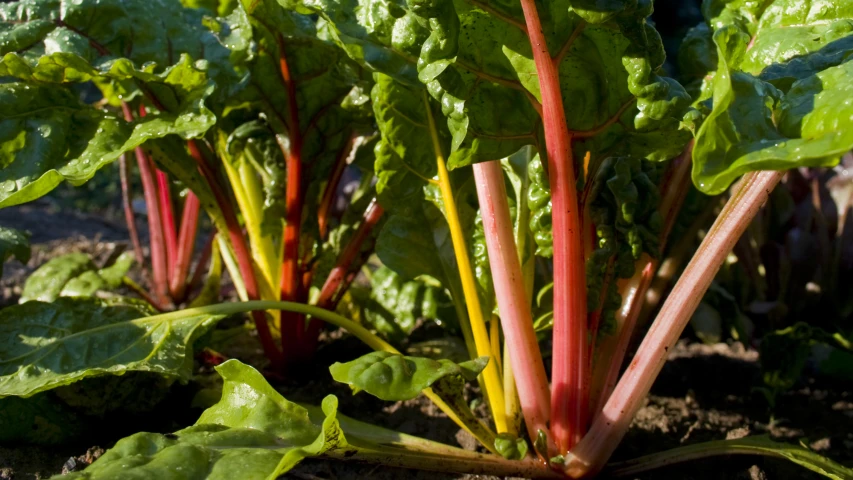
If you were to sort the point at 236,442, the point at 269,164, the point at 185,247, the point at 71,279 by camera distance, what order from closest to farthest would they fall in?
1. the point at 236,442
2. the point at 269,164
3. the point at 71,279
4. the point at 185,247

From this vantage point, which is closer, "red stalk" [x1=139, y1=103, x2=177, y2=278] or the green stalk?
the green stalk

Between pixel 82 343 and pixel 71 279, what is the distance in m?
0.88

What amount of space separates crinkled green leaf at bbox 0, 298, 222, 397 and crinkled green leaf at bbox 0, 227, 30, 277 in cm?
24

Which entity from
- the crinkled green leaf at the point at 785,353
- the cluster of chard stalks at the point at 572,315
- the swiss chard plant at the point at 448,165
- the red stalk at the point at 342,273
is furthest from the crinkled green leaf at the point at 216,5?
the crinkled green leaf at the point at 785,353

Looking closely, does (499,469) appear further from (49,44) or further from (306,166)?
(49,44)

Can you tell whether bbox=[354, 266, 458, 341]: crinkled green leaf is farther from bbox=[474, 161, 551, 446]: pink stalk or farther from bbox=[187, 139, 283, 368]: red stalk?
bbox=[474, 161, 551, 446]: pink stalk

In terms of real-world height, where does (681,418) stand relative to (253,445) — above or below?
below

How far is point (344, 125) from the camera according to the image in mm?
1827

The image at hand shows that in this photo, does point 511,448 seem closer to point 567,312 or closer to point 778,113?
point 567,312

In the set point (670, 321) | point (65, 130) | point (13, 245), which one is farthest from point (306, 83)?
point (670, 321)

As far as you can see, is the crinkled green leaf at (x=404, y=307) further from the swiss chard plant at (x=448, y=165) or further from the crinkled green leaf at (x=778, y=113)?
the crinkled green leaf at (x=778, y=113)

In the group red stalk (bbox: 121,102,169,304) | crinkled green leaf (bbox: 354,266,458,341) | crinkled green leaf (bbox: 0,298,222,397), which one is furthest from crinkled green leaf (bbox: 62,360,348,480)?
red stalk (bbox: 121,102,169,304)

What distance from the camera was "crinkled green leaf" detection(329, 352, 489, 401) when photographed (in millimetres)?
1060

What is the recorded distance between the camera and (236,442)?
109 centimetres
